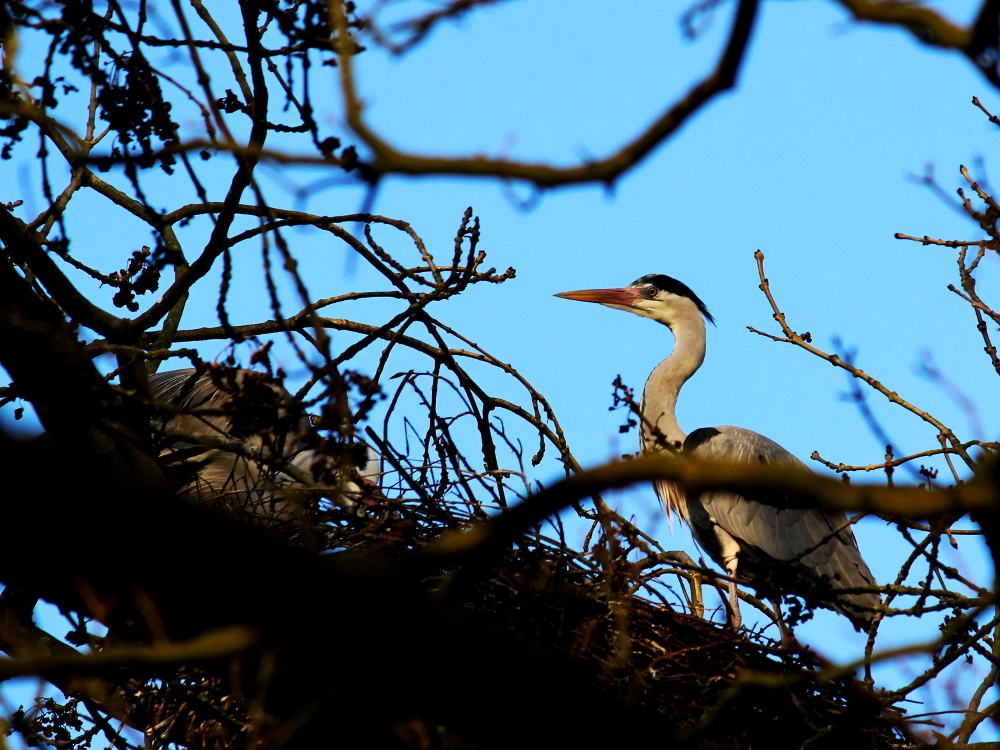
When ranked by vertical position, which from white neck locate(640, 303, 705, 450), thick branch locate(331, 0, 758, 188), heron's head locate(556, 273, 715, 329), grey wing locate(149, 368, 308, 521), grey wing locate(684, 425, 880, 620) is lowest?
thick branch locate(331, 0, 758, 188)

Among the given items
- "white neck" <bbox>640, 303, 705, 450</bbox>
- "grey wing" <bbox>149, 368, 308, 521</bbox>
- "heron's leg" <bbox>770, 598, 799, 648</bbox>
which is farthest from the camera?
"white neck" <bbox>640, 303, 705, 450</bbox>

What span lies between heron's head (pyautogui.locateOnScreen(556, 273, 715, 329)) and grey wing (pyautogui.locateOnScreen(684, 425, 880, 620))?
0.89 meters

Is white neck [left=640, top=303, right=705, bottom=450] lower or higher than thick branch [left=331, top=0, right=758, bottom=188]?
higher

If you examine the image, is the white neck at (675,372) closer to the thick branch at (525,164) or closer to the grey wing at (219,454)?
the grey wing at (219,454)

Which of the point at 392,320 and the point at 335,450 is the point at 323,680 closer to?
the point at 335,450

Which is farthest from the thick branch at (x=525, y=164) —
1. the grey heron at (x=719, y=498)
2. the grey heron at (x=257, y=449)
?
the grey heron at (x=719, y=498)

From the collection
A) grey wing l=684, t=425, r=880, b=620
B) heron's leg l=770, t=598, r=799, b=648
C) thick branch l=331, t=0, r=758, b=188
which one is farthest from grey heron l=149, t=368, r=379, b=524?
grey wing l=684, t=425, r=880, b=620

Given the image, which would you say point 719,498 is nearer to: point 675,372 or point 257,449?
point 675,372

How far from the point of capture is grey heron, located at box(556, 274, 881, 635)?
507cm

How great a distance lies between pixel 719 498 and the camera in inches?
210

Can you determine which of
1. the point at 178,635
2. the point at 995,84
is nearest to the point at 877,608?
the point at 995,84

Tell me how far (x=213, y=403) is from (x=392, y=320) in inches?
70.0

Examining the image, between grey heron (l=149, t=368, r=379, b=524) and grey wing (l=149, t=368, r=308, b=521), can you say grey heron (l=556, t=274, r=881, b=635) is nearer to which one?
grey wing (l=149, t=368, r=308, b=521)

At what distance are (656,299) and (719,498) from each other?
147cm
